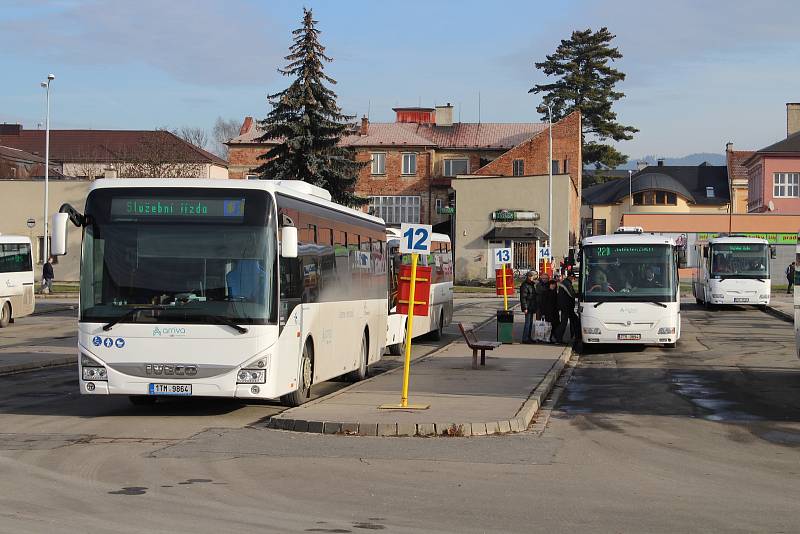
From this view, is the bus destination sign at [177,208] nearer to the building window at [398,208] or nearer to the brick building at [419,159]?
the brick building at [419,159]

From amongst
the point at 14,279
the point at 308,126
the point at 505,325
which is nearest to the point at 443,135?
the point at 308,126

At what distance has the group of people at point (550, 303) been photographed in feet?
98.1


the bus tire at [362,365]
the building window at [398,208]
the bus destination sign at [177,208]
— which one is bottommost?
the bus tire at [362,365]

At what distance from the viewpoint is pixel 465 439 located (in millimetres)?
13266

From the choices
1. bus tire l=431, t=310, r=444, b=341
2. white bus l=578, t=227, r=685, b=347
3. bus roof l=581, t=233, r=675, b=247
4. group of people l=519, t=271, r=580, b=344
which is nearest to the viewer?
white bus l=578, t=227, r=685, b=347

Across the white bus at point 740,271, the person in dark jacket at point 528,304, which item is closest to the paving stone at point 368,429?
the person in dark jacket at point 528,304

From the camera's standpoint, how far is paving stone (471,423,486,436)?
535 inches

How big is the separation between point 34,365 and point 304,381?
924cm

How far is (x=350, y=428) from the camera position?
13547mm

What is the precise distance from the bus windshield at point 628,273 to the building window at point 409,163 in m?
58.6

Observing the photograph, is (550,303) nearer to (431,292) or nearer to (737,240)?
(431,292)

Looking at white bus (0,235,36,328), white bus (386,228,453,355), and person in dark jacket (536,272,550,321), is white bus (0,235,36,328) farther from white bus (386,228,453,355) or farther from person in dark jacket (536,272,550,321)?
person in dark jacket (536,272,550,321)

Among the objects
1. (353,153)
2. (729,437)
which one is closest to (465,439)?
(729,437)

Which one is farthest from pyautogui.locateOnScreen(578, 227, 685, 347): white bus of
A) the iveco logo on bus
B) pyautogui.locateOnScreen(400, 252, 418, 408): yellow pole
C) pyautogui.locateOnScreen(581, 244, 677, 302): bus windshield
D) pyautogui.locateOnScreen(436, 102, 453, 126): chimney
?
pyautogui.locateOnScreen(436, 102, 453, 126): chimney
